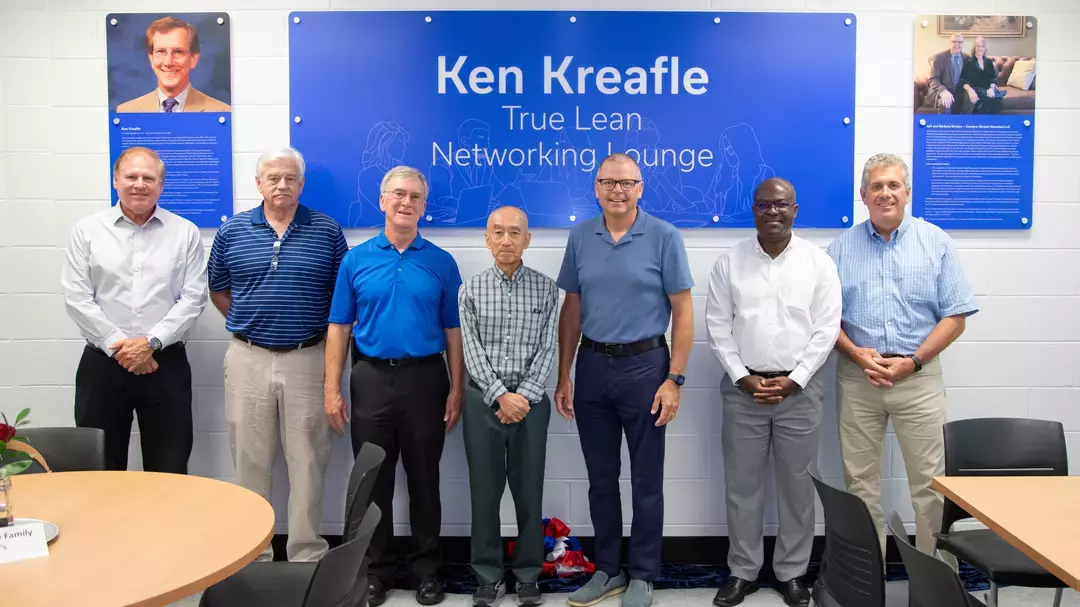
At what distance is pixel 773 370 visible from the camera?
10.7ft

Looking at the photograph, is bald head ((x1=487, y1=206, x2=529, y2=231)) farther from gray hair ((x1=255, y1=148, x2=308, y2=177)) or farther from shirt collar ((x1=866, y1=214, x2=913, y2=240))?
shirt collar ((x1=866, y1=214, x2=913, y2=240))

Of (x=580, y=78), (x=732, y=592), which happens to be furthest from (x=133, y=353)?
(x=732, y=592)

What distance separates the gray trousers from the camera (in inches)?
130

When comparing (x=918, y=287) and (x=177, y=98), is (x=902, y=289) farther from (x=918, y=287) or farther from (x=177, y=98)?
(x=177, y=98)

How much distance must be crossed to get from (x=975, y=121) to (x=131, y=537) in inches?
153

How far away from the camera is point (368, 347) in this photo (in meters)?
3.34

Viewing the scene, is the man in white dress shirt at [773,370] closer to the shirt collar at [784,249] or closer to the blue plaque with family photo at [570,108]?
the shirt collar at [784,249]

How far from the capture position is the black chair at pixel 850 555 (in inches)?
77.2

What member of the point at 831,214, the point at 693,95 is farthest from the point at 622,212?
the point at 831,214

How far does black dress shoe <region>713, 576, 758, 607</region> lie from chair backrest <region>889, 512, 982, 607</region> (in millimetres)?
1623

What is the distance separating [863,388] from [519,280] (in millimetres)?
1591

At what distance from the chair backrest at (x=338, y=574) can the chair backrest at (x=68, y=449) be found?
139 centimetres

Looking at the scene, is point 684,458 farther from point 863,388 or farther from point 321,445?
point 321,445

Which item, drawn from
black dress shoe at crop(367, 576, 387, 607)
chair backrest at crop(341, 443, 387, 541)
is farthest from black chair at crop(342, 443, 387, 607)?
black dress shoe at crop(367, 576, 387, 607)
